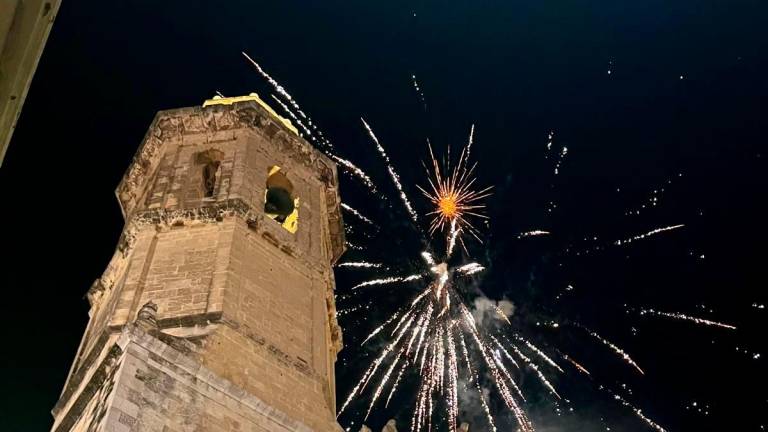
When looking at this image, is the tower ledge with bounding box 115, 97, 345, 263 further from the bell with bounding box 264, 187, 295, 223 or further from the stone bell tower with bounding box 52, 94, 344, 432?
the bell with bounding box 264, 187, 295, 223

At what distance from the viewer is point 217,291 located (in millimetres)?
11852

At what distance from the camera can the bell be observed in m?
16.6

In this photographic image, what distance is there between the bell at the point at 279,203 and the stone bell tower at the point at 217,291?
1.2 inches

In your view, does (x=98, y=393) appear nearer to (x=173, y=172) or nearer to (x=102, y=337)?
(x=102, y=337)

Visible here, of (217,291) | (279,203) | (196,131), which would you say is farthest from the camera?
(279,203)

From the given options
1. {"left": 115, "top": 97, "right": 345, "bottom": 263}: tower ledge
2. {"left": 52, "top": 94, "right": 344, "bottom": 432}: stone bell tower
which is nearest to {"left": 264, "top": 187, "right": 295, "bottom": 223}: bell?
{"left": 52, "top": 94, "right": 344, "bottom": 432}: stone bell tower

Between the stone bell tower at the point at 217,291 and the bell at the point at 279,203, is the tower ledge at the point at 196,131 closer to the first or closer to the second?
the stone bell tower at the point at 217,291

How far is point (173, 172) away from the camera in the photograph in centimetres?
1524

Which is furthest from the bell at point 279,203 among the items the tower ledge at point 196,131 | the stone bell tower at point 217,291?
the tower ledge at point 196,131

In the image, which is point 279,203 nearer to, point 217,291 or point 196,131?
point 196,131

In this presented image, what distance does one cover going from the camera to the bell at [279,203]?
16641 mm

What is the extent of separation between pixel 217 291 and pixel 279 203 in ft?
16.8

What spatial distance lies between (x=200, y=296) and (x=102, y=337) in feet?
5.48

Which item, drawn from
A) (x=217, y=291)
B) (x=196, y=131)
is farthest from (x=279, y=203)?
(x=217, y=291)
